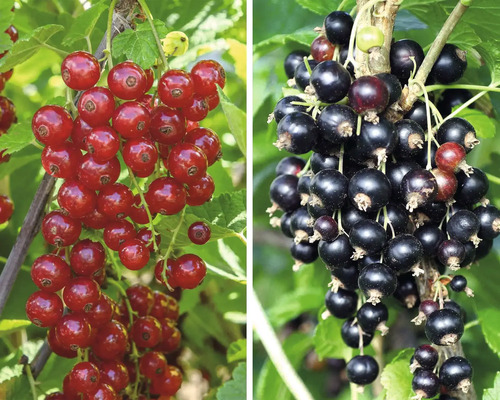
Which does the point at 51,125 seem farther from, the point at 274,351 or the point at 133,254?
the point at 274,351

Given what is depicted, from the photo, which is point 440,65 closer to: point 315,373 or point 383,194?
point 383,194

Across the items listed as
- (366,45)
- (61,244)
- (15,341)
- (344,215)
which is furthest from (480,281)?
(15,341)

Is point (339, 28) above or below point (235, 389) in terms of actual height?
above

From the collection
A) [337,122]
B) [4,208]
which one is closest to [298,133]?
[337,122]

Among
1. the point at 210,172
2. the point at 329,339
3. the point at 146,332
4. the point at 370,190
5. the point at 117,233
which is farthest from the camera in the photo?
the point at 210,172

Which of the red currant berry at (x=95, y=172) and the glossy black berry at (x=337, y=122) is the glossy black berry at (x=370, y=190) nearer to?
the glossy black berry at (x=337, y=122)

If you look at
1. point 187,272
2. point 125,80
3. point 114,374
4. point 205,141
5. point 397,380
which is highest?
point 125,80

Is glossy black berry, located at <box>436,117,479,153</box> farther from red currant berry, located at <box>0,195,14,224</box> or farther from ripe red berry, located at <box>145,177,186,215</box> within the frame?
red currant berry, located at <box>0,195,14,224</box>
